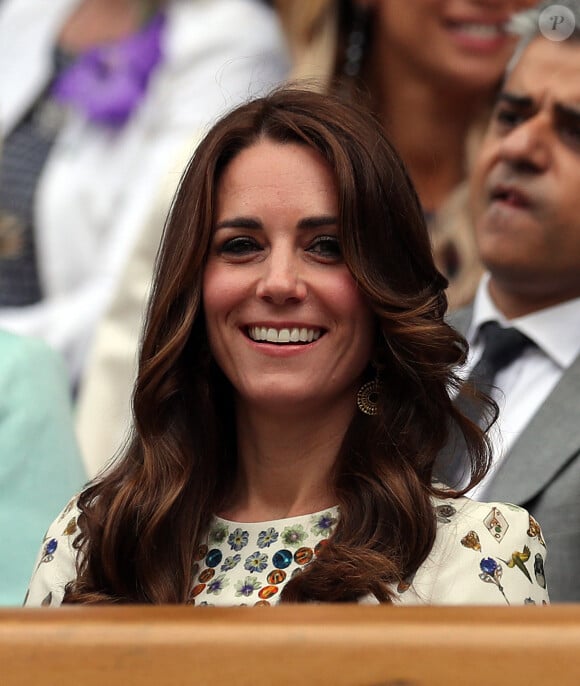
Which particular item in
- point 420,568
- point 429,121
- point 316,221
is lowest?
point 429,121

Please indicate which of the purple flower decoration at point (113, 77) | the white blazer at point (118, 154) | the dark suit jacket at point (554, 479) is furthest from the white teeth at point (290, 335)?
the purple flower decoration at point (113, 77)

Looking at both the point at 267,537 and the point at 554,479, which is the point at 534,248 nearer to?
the point at 554,479

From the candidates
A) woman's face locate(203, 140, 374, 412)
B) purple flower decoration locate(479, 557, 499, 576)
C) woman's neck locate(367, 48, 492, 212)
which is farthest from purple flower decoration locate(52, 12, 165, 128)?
purple flower decoration locate(479, 557, 499, 576)

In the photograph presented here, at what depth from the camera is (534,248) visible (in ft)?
8.29

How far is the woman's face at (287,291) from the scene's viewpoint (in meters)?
1.81

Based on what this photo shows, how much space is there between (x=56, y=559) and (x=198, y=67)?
2.13m

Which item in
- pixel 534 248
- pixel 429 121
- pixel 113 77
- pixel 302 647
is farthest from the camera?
pixel 113 77

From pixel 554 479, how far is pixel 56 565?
31.3 inches

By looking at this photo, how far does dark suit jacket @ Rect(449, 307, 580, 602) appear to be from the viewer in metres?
2.14

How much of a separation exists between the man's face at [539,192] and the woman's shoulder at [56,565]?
96 centimetres

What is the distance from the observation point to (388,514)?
1761mm

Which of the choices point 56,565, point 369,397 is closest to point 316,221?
point 369,397

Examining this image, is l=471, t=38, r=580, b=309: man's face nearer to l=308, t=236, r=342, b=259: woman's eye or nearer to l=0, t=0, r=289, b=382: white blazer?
l=308, t=236, r=342, b=259: woman's eye

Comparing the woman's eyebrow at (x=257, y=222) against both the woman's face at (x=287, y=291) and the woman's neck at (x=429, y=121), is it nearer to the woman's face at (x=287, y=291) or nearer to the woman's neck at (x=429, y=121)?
the woman's face at (x=287, y=291)
